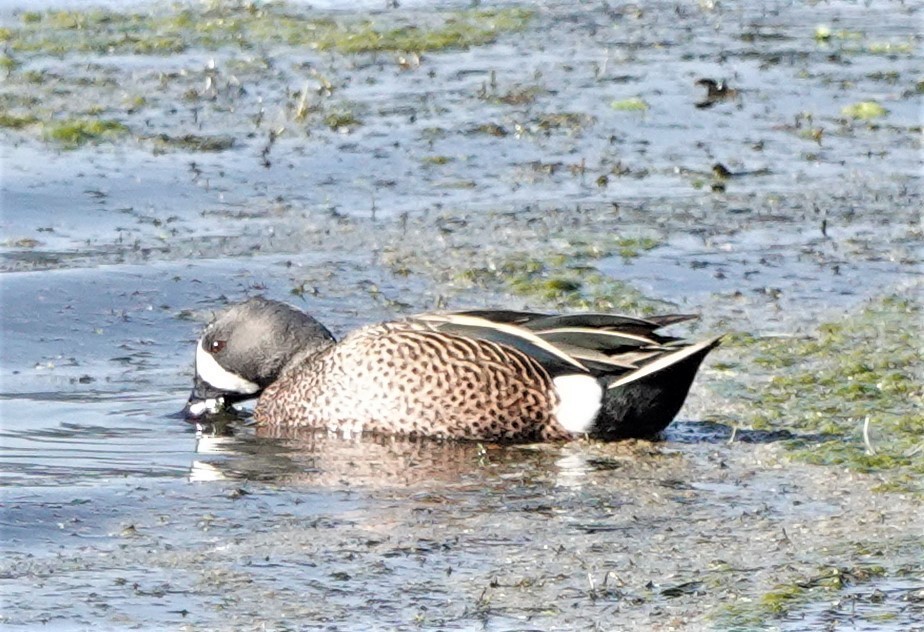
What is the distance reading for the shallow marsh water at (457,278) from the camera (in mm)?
5613

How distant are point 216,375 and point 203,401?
0.16 meters

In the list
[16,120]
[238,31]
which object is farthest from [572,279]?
[238,31]

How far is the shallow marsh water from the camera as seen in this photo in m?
5.61

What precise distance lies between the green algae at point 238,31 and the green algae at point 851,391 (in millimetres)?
6654

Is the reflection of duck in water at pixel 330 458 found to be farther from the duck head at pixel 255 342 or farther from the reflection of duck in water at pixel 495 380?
the duck head at pixel 255 342

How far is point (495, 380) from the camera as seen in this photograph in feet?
24.9

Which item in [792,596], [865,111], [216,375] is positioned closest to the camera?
[792,596]

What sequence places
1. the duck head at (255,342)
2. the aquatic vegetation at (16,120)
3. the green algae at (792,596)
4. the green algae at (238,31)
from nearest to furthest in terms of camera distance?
the green algae at (792,596), the duck head at (255,342), the aquatic vegetation at (16,120), the green algae at (238,31)

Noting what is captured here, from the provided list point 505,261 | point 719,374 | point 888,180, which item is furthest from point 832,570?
point 888,180

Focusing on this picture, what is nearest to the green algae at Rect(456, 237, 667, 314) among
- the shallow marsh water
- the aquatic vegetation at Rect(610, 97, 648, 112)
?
the shallow marsh water

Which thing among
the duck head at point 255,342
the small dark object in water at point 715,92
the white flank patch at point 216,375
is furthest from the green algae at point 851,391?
the small dark object in water at point 715,92

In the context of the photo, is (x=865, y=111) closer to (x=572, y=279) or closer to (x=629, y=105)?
(x=629, y=105)

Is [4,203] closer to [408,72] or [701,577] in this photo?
[408,72]

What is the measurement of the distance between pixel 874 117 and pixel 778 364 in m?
5.31
